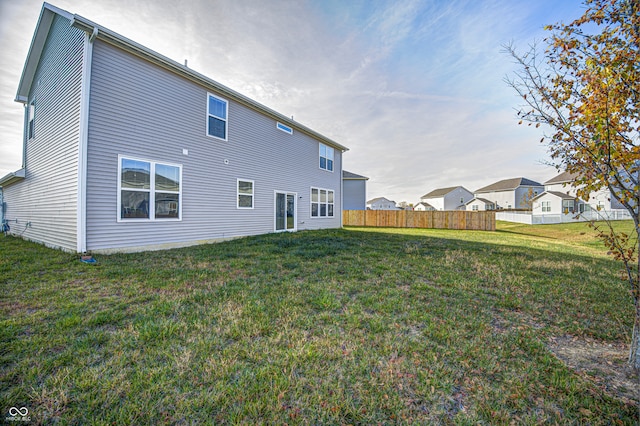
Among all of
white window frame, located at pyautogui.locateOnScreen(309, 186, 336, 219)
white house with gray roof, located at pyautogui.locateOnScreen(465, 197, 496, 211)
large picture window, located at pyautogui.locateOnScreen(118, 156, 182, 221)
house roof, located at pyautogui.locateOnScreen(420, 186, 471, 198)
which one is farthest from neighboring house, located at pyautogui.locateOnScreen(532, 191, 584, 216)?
large picture window, located at pyautogui.locateOnScreen(118, 156, 182, 221)

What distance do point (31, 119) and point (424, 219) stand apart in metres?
23.9

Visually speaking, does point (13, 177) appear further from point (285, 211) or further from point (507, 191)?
point (507, 191)

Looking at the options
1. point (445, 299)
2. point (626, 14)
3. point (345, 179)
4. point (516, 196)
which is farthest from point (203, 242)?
point (516, 196)

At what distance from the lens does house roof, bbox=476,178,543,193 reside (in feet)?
130

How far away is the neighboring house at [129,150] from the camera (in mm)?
6309

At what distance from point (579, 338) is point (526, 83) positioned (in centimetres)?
296

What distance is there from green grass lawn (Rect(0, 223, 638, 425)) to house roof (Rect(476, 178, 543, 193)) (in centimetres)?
4335

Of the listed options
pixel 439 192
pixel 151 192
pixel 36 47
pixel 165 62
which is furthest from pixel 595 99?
pixel 439 192

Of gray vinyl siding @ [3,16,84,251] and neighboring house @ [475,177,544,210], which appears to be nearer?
gray vinyl siding @ [3,16,84,251]

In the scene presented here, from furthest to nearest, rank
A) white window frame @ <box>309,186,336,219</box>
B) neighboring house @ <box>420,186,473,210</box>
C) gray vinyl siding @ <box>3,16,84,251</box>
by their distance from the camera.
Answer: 1. neighboring house @ <box>420,186,473,210</box>
2. white window frame @ <box>309,186,336,219</box>
3. gray vinyl siding @ <box>3,16,84,251</box>

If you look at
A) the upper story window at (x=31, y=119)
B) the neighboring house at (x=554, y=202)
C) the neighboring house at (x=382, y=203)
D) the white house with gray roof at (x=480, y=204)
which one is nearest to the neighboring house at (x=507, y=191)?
the white house with gray roof at (x=480, y=204)

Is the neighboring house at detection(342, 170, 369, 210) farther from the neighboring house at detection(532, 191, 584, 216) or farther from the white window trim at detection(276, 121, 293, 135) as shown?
the neighboring house at detection(532, 191, 584, 216)

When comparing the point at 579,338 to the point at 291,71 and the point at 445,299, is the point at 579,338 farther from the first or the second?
the point at 291,71

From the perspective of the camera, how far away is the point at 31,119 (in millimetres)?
9977
